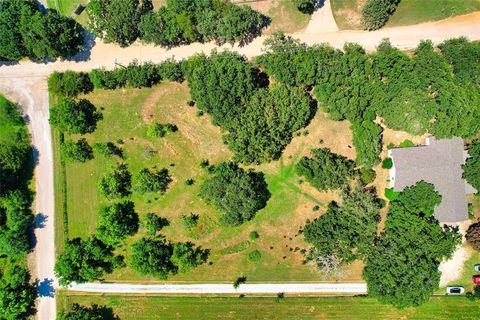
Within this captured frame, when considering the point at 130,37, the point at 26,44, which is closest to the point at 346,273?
the point at 130,37

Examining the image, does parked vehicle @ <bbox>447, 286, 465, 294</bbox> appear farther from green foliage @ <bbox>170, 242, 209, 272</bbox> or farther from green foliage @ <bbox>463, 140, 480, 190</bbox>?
green foliage @ <bbox>170, 242, 209, 272</bbox>

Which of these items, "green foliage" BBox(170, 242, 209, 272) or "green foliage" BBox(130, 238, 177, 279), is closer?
"green foliage" BBox(130, 238, 177, 279)

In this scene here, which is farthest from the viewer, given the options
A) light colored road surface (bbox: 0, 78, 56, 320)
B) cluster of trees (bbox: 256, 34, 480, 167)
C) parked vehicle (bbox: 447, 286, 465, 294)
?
light colored road surface (bbox: 0, 78, 56, 320)

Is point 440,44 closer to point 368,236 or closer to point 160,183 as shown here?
point 368,236

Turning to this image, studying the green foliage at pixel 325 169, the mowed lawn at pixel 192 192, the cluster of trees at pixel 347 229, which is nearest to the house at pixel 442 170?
the cluster of trees at pixel 347 229

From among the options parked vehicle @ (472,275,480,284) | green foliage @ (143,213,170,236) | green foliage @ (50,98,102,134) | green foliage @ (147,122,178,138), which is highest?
green foliage @ (50,98,102,134)

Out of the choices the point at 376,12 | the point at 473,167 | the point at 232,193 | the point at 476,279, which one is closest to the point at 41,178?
the point at 232,193

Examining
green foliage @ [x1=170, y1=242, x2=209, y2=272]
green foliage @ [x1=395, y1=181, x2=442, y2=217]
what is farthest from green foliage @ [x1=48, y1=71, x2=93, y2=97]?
green foliage @ [x1=395, y1=181, x2=442, y2=217]
